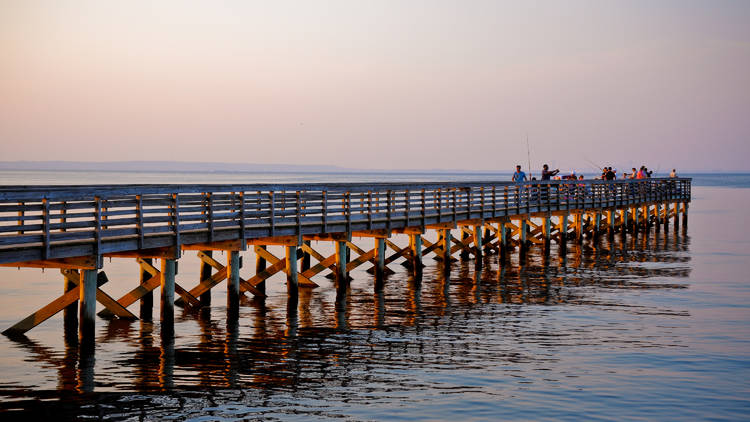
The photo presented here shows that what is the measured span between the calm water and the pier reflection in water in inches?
2.0

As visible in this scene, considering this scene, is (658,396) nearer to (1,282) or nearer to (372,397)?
(372,397)

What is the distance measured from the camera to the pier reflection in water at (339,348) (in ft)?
47.3

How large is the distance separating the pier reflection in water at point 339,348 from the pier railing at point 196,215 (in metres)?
1.99

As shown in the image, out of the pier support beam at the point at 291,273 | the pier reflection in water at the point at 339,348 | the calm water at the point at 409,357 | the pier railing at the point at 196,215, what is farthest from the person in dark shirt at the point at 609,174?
the pier support beam at the point at 291,273

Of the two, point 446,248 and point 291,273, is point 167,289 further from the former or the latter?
point 446,248

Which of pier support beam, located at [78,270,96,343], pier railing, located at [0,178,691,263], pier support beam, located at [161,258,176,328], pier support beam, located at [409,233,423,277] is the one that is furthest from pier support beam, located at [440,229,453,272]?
pier support beam, located at [78,270,96,343]

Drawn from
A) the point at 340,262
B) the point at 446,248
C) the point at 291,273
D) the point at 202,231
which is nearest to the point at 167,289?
the point at 202,231

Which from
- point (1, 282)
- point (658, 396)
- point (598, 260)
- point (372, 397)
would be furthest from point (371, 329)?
point (598, 260)

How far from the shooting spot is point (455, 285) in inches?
1136

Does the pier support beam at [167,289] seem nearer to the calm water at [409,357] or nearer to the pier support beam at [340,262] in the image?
the calm water at [409,357]

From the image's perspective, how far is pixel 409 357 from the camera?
56.9 ft

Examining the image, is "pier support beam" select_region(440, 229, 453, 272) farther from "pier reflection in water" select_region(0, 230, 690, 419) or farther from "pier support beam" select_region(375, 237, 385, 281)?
"pier support beam" select_region(375, 237, 385, 281)

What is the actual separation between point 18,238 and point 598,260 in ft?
86.8

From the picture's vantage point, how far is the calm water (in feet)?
46.0
